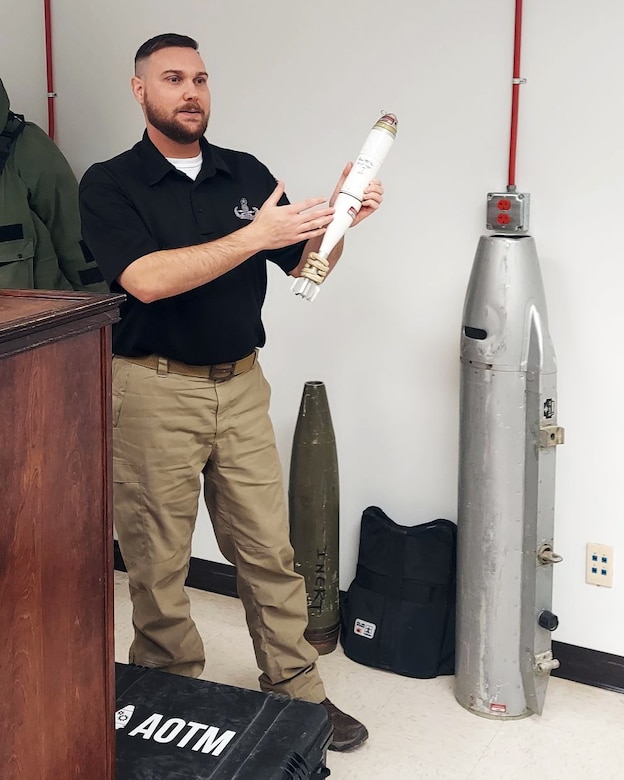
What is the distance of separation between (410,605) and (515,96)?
142 cm

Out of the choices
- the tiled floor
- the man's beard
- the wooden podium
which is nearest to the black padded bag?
the tiled floor

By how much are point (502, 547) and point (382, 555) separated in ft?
1.52

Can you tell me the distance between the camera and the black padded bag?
2971 millimetres

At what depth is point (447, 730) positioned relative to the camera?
2.70 meters

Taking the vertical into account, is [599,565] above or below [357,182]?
below

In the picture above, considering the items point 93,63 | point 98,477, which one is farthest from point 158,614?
point 93,63

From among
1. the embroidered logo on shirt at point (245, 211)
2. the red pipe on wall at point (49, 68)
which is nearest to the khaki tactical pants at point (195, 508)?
the embroidered logo on shirt at point (245, 211)

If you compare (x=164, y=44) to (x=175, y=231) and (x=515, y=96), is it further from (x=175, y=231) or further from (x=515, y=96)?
(x=515, y=96)

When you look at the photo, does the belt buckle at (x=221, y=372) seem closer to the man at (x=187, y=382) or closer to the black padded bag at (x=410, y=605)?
the man at (x=187, y=382)

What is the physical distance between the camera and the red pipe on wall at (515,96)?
2.71 meters

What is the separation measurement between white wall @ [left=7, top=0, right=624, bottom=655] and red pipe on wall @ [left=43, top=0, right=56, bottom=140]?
0.10 metres

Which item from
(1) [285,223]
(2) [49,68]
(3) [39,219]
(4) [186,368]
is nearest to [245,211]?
(1) [285,223]

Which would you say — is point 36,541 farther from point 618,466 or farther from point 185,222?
point 618,466

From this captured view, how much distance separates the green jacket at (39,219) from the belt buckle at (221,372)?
3.51ft
